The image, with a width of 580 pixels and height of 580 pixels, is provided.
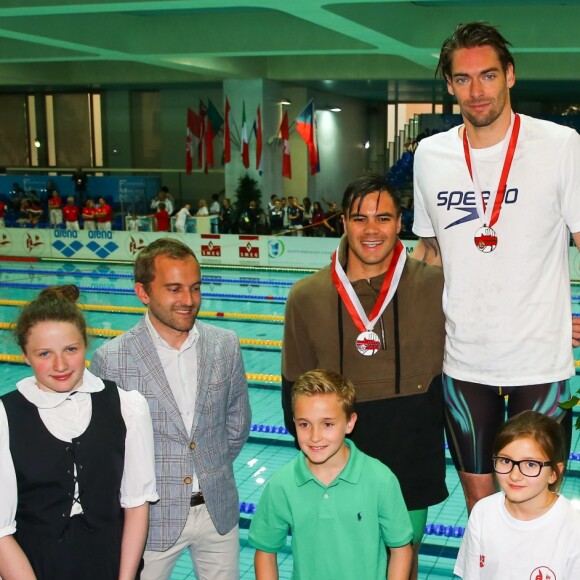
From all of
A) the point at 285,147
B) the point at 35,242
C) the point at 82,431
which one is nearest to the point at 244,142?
the point at 285,147

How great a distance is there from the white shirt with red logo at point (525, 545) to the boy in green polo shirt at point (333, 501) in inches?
7.7

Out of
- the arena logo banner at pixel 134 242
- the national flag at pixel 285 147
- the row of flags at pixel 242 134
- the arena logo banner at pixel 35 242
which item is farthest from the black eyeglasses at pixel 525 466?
the national flag at pixel 285 147

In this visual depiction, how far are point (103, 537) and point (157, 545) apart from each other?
329 mm

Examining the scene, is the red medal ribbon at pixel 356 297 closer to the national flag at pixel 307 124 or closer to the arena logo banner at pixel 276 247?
the arena logo banner at pixel 276 247

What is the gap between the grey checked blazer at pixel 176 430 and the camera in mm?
2434

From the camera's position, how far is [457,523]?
13.7ft

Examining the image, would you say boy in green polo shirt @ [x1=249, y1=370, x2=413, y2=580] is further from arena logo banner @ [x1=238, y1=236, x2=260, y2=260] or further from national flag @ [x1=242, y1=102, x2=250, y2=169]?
national flag @ [x1=242, y1=102, x2=250, y2=169]

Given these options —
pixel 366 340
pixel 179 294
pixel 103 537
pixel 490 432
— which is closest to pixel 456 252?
pixel 366 340

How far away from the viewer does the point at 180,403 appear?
2498 mm

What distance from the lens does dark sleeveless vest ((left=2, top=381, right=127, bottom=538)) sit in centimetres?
202

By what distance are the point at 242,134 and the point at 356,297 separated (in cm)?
1688

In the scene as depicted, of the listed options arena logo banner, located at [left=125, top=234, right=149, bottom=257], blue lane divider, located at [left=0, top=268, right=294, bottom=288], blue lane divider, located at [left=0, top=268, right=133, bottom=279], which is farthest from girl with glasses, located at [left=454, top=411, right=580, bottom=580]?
arena logo banner, located at [left=125, top=234, right=149, bottom=257]

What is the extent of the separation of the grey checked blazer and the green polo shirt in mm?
370

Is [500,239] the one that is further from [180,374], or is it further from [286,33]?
[286,33]
